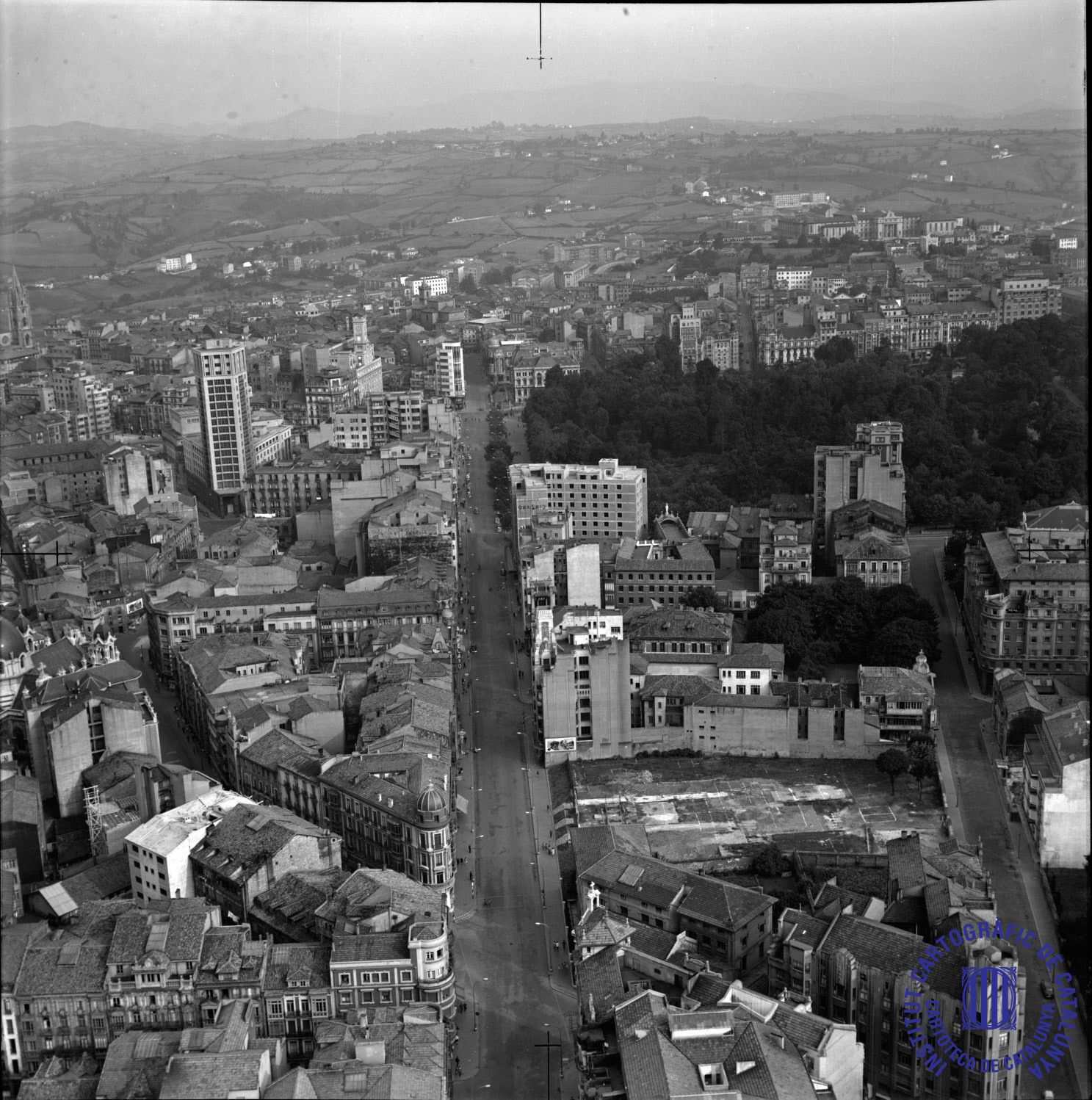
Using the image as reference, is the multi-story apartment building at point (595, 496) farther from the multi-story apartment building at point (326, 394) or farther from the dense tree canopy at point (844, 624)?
the multi-story apartment building at point (326, 394)

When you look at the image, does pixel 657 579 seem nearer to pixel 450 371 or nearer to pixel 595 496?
pixel 595 496

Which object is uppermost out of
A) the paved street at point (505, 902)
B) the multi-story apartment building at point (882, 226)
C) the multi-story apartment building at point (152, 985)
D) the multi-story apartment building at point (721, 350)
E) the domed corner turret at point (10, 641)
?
the multi-story apartment building at point (882, 226)

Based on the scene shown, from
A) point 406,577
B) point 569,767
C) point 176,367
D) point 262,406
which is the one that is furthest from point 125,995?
point 176,367

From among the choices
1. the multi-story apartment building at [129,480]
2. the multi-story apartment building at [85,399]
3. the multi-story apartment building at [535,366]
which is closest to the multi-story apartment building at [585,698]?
the multi-story apartment building at [129,480]

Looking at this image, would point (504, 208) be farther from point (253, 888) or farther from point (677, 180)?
point (253, 888)

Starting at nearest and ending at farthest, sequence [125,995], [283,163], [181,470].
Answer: [125,995] → [181,470] → [283,163]

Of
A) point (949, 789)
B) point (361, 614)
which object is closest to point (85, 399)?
point (361, 614)

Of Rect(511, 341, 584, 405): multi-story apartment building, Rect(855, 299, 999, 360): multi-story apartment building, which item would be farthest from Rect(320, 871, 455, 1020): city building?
Rect(855, 299, 999, 360): multi-story apartment building
